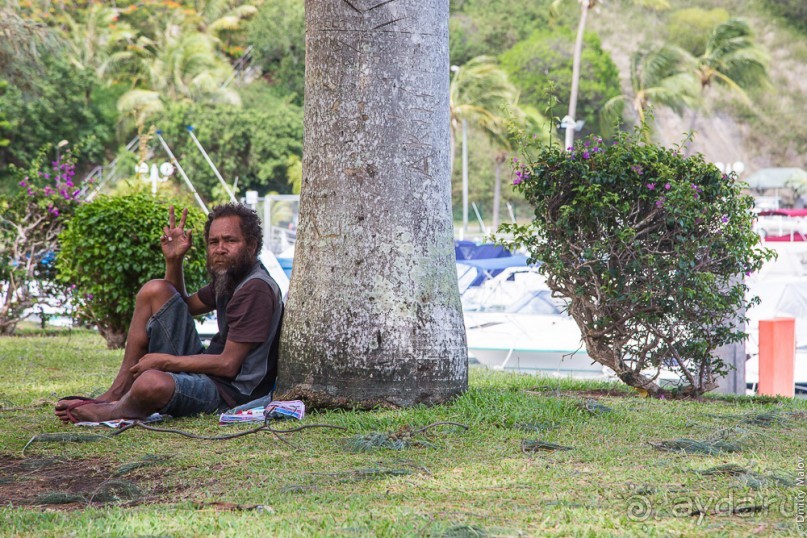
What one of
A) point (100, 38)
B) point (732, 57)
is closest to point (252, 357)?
point (100, 38)

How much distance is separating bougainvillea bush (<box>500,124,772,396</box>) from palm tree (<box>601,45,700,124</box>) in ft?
141

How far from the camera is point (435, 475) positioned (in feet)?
13.6

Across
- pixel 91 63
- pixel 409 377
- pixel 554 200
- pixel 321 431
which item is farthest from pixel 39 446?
pixel 91 63

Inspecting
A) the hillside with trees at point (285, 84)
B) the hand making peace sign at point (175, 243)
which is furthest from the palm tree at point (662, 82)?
the hand making peace sign at point (175, 243)

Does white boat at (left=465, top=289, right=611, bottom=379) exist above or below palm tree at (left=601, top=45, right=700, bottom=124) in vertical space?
below

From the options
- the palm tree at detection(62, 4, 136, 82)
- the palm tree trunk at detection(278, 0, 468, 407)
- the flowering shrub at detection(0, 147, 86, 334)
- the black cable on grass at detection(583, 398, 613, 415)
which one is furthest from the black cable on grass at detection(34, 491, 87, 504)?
the palm tree at detection(62, 4, 136, 82)

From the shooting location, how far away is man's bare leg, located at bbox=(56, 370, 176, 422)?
17.4 ft

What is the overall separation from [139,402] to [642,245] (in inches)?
135

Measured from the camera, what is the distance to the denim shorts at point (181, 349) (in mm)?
5430

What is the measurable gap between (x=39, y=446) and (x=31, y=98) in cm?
1695

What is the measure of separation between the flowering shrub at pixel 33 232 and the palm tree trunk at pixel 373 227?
675 cm

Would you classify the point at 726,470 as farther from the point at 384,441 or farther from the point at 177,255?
the point at 177,255

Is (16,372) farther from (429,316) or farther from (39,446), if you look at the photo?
(429,316)

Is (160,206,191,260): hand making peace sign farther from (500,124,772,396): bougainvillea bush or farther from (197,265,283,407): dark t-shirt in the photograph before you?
(500,124,772,396): bougainvillea bush
